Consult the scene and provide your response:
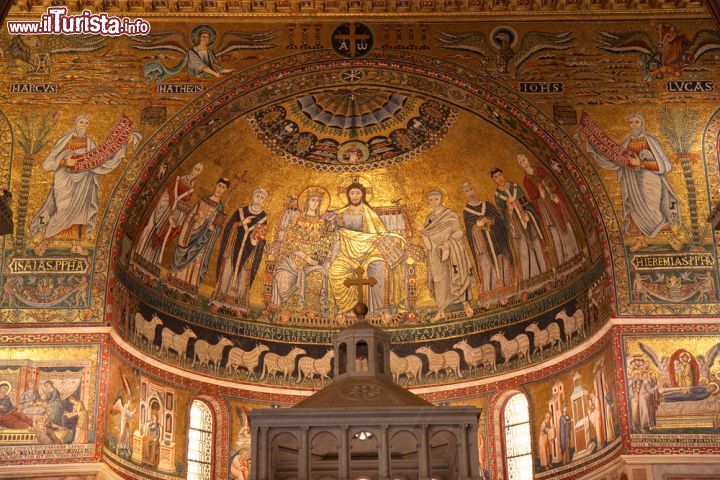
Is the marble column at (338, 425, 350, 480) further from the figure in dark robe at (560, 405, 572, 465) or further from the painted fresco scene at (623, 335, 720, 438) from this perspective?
the figure in dark robe at (560, 405, 572, 465)

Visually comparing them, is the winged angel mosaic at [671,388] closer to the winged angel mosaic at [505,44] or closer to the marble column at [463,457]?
the marble column at [463,457]

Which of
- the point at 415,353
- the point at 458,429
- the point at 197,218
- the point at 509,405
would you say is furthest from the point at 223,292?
the point at 458,429

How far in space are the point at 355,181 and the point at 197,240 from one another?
3.87m

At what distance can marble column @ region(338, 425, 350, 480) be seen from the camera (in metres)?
18.9

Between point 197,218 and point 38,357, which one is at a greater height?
point 197,218

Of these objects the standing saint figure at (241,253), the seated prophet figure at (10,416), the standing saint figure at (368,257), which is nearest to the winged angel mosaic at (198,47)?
the standing saint figure at (241,253)

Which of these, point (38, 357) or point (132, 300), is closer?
point (38, 357)

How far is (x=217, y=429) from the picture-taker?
26578 millimetres

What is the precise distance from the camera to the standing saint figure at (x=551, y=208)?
25.9m

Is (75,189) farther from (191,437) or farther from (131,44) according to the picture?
(191,437)

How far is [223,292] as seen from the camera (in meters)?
27.6

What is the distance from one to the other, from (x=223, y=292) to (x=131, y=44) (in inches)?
233

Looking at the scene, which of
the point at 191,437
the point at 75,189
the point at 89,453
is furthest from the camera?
the point at 191,437

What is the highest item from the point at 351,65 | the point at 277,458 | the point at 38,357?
the point at 351,65
